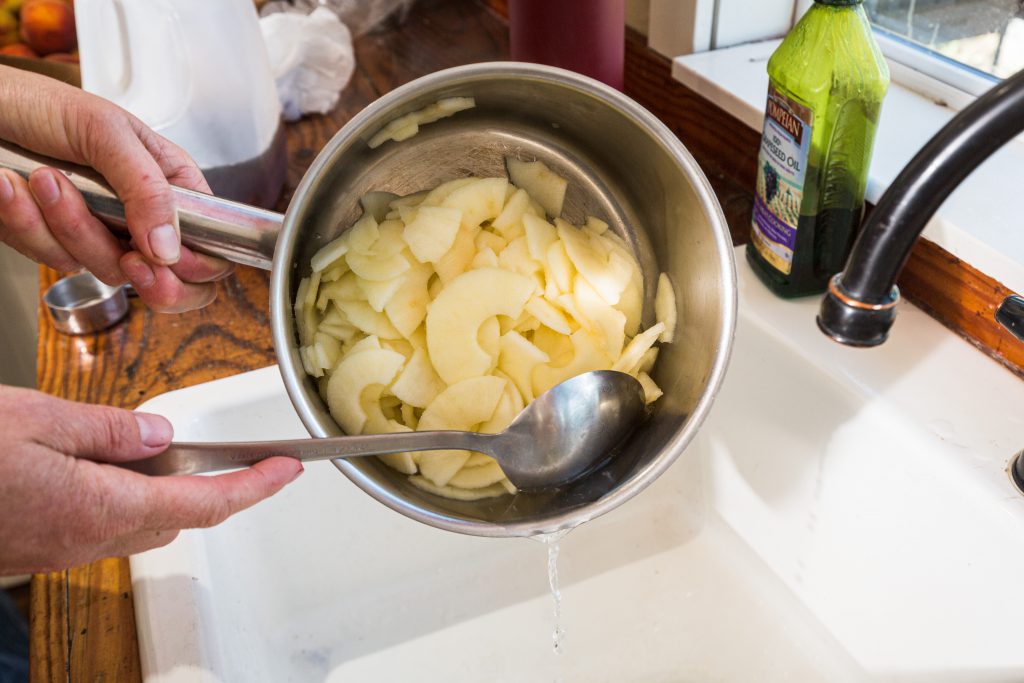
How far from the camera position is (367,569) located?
2.33 feet

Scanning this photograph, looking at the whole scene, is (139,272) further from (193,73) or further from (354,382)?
(193,73)

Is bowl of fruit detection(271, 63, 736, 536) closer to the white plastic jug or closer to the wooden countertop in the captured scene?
the wooden countertop

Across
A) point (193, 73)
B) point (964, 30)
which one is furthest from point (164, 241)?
point (964, 30)

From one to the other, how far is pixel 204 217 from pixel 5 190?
0.18 m

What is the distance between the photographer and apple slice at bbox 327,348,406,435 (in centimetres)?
52

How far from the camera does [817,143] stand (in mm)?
611

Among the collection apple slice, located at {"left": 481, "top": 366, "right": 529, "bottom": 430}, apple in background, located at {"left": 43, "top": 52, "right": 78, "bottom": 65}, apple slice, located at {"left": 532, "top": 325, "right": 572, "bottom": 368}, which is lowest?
apple in background, located at {"left": 43, "top": 52, "right": 78, "bottom": 65}

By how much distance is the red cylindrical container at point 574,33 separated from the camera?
856mm

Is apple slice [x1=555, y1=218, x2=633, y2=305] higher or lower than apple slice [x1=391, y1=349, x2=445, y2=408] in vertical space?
higher

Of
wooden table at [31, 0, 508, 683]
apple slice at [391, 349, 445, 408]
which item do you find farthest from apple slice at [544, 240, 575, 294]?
wooden table at [31, 0, 508, 683]

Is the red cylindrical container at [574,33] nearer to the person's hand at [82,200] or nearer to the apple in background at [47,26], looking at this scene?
the person's hand at [82,200]

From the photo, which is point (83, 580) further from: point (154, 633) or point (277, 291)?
point (277, 291)

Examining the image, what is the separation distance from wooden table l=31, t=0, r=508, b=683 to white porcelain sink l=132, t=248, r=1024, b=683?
4 centimetres

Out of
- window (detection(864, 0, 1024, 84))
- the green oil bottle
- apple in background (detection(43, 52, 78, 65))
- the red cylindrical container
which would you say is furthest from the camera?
apple in background (detection(43, 52, 78, 65))
